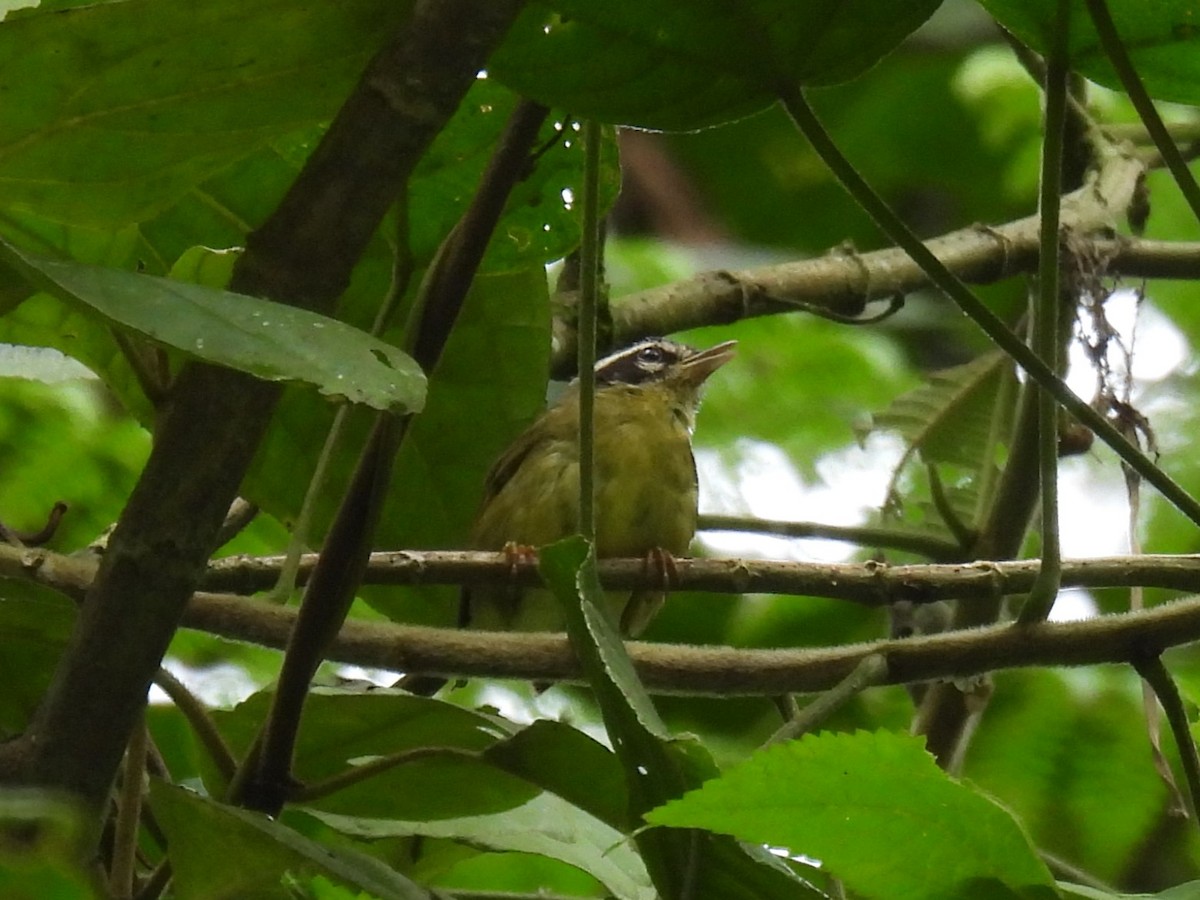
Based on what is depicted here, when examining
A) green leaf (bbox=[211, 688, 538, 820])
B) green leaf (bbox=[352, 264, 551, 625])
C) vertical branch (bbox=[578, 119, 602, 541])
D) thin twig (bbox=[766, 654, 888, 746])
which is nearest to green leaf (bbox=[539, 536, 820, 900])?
thin twig (bbox=[766, 654, 888, 746])

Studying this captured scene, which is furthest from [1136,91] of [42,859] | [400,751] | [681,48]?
[42,859]

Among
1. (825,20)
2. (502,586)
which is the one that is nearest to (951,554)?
(502,586)

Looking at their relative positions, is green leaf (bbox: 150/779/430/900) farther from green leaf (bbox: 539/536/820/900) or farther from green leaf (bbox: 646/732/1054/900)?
green leaf (bbox: 646/732/1054/900)

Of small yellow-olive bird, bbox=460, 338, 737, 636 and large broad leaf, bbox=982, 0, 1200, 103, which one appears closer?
large broad leaf, bbox=982, 0, 1200, 103

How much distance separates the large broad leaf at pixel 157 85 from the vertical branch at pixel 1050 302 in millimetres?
490

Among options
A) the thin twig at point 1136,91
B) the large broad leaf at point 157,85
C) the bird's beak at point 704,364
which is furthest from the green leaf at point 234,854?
the bird's beak at point 704,364

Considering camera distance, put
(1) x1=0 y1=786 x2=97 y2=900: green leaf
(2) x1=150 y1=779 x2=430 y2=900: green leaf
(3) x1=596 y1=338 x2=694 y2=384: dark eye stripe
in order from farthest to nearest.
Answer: (3) x1=596 y1=338 x2=694 y2=384: dark eye stripe < (2) x1=150 y1=779 x2=430 y2=900: green leaf < (1) x1=0 y1=786 x2=97 y2=900: green leaf

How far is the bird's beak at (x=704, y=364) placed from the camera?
402 centimetres

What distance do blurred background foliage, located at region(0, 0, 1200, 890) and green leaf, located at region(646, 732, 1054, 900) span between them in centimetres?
58

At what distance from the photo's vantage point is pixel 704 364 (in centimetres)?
404

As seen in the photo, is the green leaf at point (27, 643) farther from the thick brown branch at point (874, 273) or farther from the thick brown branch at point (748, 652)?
the thick brown branch at point (874, 273)

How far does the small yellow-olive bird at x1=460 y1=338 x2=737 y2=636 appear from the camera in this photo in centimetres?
345

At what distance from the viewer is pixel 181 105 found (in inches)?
46.8

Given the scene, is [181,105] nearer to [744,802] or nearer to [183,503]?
[183,503]
